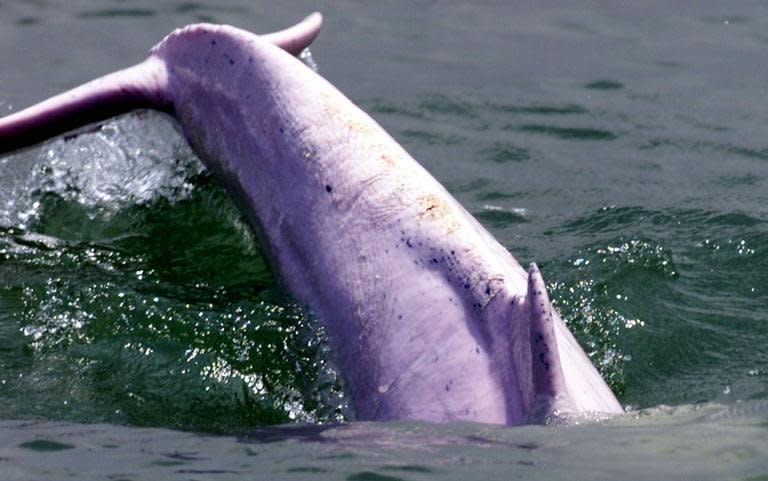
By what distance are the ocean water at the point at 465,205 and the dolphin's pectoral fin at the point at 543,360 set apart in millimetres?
115

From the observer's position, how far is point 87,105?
23.6ft

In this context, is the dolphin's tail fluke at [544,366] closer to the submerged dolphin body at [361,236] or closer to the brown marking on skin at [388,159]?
the submerged dolphin body at [361,236]

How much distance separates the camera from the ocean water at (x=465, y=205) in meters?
5.05

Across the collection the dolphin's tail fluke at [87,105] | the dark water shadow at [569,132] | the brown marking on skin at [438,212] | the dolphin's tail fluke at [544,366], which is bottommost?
the dark water shadow at [569,132]

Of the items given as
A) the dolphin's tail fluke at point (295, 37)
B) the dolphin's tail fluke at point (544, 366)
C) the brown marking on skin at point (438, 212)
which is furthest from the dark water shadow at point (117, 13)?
the dolphin's tail fluke at point (544, 366)

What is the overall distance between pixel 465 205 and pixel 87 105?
115 inches

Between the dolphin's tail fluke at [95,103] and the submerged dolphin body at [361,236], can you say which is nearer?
the submerged dolphin body at [361,236]

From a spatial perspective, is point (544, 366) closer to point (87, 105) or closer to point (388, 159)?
point (388, 159)

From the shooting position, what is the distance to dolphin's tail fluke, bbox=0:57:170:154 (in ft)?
23.3

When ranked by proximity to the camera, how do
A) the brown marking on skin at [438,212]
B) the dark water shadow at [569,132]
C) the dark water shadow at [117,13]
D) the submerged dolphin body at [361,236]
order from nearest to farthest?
the submerged dolphin body at [361,236], the brown marking on skin at [438,212], the dark water shadow at [569,132], the dark water shadow at [117,13]

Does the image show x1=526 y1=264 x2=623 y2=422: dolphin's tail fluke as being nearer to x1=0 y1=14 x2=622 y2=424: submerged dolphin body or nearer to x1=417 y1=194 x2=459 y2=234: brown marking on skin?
x1=0 y1=14 x2=622 y2=424: submerged dolphin body

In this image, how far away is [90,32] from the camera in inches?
477

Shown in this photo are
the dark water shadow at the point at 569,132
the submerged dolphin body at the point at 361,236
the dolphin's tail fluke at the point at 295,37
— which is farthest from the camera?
the dark water shadow at the point at 569,132

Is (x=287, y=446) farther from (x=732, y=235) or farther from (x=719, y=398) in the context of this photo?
(x=732, y=235)
